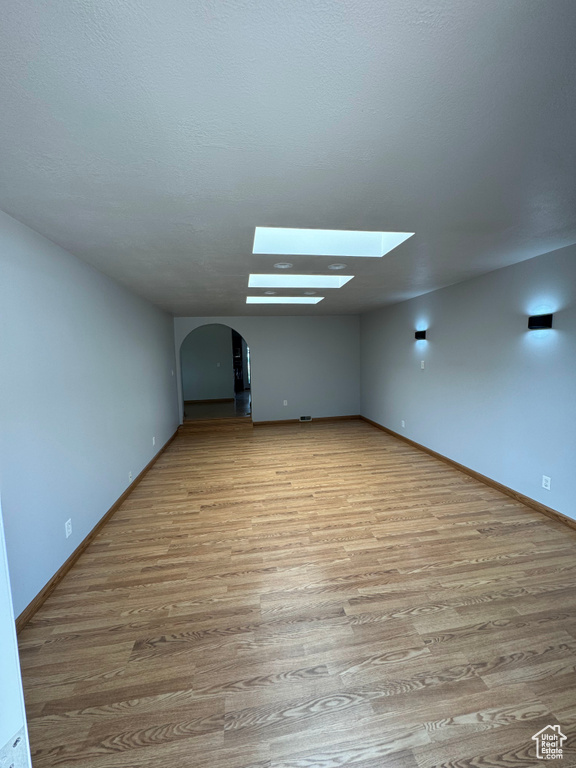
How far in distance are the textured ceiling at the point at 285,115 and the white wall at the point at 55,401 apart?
15.9 inches

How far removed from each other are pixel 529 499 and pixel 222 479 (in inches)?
131

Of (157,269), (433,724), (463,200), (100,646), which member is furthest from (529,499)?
(157,269)

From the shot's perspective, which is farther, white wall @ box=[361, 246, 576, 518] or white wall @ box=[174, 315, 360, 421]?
white wall @ box=[174, 315, 360, 421]

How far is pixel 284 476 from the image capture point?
408 centimetres

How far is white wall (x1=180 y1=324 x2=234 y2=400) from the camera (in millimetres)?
8625

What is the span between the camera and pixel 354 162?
1.38 metres

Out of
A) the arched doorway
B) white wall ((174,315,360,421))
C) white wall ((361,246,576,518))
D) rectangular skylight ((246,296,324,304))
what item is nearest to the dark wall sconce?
white wall ((361,246,576,518))

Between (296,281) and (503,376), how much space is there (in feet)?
8.29

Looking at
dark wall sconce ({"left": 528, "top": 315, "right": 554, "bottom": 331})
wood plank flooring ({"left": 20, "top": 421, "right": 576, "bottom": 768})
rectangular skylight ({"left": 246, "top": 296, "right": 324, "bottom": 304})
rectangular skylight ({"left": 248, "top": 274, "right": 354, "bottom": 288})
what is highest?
rectangular skylight ({"left": 248, "top": 274, "right": 354, "bottom": 288})

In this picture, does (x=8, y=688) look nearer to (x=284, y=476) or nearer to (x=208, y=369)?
(x=284, y=476)

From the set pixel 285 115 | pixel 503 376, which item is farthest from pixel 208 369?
pixel 285 115

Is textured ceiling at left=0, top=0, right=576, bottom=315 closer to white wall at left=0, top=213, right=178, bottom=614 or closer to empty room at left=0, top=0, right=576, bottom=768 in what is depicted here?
empty room at left=0, top=0, right=576, bottom=768

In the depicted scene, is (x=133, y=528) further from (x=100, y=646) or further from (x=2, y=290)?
(x=2, y=290)

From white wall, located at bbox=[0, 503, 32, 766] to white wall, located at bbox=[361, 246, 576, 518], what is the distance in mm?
3609
